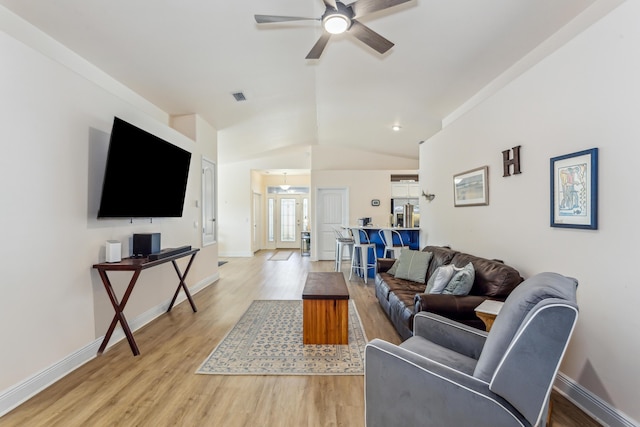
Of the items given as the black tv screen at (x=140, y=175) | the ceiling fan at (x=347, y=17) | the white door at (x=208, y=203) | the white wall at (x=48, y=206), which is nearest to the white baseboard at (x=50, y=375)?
the white wall at (x=48, y=206)

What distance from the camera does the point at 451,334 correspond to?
1.88 meters

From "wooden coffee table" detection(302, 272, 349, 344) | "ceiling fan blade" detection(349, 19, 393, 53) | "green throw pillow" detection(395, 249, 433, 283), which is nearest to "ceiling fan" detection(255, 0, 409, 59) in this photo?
"ceiling fan blade" detection(349, 19, 393, 53)

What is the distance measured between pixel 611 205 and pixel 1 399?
12.7ft

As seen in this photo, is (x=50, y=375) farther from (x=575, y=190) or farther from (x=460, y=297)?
(x=575, y=190)

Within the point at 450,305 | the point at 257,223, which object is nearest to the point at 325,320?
the point at 450,305

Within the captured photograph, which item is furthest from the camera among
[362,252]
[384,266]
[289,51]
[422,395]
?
[362,252]

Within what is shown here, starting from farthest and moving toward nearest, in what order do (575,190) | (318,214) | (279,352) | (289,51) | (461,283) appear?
1. (318,214)
2. (289,51)
3. (279,352)
4. (461,283)
5. (575,190)

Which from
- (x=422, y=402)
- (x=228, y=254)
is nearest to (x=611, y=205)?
(x=422, y=402)

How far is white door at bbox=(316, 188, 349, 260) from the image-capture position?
27.6 feet

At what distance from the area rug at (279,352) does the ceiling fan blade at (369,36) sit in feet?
8.79

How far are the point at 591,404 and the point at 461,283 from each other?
1056mm

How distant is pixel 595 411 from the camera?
1.85m

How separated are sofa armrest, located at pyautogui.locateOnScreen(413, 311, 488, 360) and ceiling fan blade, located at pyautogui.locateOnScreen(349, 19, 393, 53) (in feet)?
7.08

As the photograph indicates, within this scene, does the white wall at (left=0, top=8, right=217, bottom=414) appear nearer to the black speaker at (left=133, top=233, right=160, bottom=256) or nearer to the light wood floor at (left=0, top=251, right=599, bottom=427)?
the black speaker at (left=133, top=233, right=160, bottom=256)
